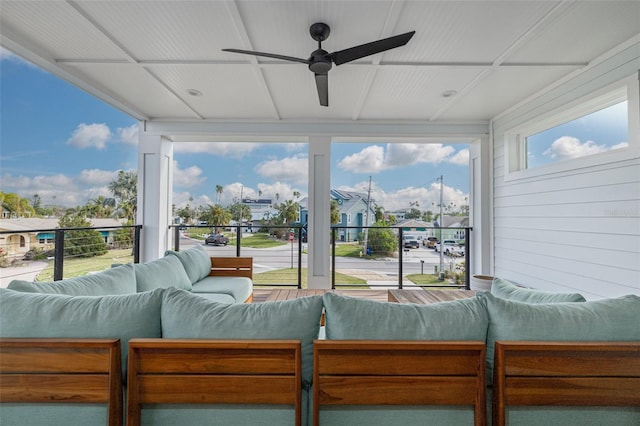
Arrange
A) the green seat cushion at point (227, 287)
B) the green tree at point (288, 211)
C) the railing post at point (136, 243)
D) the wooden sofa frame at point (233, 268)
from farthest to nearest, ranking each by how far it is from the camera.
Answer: the green tree at point (288, 211), the railing post at point (136, 243), the wooden sofa frame at point (233, 268), the green seat cushion at point (227, 287)

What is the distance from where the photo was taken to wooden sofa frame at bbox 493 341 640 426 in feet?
3.23

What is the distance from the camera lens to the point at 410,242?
469 cm

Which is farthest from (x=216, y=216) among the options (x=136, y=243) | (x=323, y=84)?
(x=323, y=84)

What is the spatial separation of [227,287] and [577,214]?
139 inches

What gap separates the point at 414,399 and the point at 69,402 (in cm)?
118

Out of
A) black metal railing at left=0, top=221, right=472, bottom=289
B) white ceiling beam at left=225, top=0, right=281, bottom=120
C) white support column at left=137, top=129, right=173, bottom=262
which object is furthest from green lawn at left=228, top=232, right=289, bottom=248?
white ceiling beam at left=225, top=0, right=281, bottom=120

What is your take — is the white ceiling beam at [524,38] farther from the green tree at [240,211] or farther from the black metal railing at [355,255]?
the green tree at [240,211]

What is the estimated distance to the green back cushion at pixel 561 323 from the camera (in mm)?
1032

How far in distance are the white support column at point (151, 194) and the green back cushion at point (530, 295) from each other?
14.2ft

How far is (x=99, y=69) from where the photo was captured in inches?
114

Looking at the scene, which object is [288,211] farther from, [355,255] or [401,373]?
[401,373]

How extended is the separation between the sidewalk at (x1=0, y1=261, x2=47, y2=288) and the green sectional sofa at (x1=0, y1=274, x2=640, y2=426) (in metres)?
2.45

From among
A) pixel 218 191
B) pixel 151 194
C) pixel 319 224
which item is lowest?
pixel 319 224

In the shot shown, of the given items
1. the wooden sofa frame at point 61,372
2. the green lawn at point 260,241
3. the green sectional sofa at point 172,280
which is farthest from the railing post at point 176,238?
the wooden sofa frame at point 61,372
